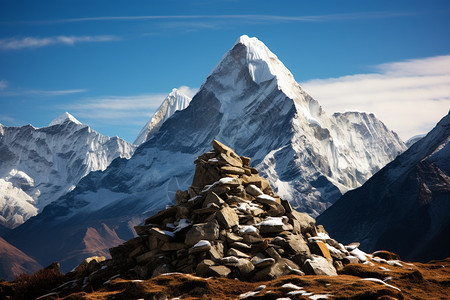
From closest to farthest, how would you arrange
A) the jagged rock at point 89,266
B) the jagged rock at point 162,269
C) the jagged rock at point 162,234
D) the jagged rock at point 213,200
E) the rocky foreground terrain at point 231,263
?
the rocky foreground terrain at point 231,263 → the jagged rock at point 162,269 → the jagged rock at point 162,234 → the jagged rock at point 213,200 → the jagged rock at point 89,266

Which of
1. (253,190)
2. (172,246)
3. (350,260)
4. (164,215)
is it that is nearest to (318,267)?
(350,260)

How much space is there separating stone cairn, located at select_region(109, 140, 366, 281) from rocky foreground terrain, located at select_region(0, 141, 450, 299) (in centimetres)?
7

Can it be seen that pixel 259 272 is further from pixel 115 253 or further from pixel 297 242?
pixel 115 253

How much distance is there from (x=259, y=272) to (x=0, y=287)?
20788 mm

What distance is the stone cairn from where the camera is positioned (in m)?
37.2

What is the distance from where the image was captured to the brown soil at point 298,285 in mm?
29641

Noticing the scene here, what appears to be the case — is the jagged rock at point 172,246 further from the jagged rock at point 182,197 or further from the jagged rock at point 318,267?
the jagged rock at point 318,267

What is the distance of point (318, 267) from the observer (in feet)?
122

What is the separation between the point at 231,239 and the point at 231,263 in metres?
2.98

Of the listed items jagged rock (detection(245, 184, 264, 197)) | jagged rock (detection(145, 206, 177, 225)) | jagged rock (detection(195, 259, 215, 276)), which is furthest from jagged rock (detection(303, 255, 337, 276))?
jagged rock (detection(145, 206, 177, 225))

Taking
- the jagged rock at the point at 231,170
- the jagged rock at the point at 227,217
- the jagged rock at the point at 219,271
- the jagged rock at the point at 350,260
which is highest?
the jagged rock at the point at 231,170

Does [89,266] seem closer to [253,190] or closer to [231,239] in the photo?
[231,239]

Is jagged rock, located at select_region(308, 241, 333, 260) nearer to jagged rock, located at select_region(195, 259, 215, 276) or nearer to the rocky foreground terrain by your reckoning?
the rocky foreground terrain

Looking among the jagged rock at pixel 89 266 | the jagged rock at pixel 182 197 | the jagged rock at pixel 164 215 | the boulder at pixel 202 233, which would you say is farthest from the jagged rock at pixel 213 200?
the jagged rock at pixel 89 266
